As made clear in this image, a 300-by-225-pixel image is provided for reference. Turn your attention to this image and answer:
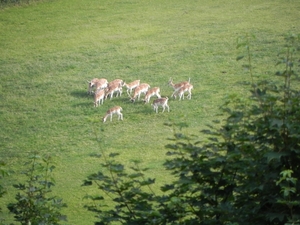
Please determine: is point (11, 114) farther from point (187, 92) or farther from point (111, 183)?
point (111, 183)

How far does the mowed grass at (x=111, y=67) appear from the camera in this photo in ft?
51.7

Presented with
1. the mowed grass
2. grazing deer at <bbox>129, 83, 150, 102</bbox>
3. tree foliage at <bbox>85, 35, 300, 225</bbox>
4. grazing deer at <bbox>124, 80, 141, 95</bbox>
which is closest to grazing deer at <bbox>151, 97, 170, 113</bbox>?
the mowed grass

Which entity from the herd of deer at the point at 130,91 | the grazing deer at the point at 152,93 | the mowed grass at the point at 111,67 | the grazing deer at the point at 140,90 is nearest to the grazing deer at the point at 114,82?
the herd of deer at the point at 130,91

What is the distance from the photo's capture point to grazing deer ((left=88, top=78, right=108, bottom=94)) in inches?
744

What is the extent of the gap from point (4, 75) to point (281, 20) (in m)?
9.57

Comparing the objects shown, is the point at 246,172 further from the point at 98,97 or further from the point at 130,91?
the point at 130,91

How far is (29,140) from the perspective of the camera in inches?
661

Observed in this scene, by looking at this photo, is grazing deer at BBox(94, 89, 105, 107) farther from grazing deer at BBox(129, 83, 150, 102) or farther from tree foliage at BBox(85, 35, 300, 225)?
tree foliage at BBox(85, 35, 300, 225)

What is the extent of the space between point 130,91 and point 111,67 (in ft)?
7.84

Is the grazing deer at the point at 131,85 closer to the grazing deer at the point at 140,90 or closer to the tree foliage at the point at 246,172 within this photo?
the grazing deer at the point at 140,90

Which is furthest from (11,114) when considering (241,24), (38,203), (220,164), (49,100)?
(220,164)

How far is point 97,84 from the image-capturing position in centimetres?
1894

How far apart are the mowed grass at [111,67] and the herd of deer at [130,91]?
0.21 metres

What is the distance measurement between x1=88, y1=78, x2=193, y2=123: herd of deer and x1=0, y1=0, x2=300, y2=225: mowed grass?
0.21 m
